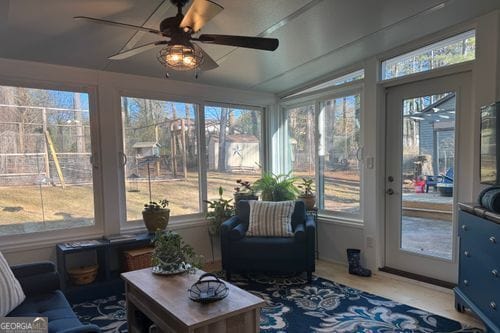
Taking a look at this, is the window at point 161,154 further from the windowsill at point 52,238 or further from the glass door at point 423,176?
the glass door at point 423,176

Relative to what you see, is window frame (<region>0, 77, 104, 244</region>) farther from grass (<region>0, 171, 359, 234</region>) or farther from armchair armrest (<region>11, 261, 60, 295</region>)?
armchair armrest (<region>11, 261, 60, 295</region>)

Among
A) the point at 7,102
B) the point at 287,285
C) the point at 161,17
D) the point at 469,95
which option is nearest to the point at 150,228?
the point at 287,285

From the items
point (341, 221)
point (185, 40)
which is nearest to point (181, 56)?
point (185, 40)

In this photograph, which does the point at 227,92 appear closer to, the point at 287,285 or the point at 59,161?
the point at 59,161

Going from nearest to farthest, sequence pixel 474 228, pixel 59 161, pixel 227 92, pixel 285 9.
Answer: pixel 474 228, pixel 285 9, pixel 59 161, pixel 227 92

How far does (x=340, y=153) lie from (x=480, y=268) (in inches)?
82.5

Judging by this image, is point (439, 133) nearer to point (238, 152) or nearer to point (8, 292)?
point (238, 152)

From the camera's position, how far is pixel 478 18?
9.11ft

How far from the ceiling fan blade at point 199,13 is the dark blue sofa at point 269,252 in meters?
2.18

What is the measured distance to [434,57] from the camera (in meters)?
3.23

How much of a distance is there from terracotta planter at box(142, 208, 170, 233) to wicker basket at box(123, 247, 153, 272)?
0.30 m

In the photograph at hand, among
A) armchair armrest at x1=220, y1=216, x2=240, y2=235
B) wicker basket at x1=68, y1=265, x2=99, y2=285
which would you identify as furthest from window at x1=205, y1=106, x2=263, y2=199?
wicker basket at x1=68, y1=265, x2=99, y2=285

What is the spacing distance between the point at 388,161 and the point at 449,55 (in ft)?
3.91

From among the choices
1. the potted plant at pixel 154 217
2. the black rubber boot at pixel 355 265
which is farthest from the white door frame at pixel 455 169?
the potted plant at pixel 154 217
